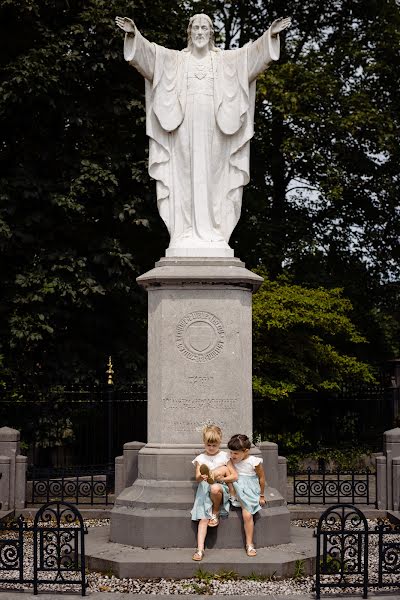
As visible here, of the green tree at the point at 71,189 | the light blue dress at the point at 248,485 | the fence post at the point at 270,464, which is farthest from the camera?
the green tree at the point at 71,189

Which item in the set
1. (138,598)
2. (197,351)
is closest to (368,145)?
(197,351)

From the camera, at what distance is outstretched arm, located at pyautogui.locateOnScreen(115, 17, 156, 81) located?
1203 cm

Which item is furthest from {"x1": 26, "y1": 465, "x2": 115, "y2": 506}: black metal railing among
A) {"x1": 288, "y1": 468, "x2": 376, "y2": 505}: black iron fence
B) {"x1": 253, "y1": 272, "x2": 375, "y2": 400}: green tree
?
{"x1": 253, "y1": 272, "x2": 375, "y2": 400}: green tree

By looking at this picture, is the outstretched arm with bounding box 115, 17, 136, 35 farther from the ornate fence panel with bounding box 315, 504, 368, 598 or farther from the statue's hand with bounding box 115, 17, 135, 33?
the ornate fence panel with bounding box 315, 504, 368, 598

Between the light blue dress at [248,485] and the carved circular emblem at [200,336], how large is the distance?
1432 mm

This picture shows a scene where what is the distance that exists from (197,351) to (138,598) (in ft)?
10.8

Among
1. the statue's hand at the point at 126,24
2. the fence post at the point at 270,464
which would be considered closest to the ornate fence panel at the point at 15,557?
the fence post at the point at 270,464

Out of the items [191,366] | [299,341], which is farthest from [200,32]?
[299,341]

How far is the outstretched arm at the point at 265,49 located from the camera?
12.2m

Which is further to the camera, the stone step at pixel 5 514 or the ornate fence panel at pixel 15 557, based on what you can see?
the stone step at pixel 5 514

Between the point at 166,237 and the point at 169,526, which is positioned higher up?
the point at 166,237

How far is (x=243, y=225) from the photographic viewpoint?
26.8 meters

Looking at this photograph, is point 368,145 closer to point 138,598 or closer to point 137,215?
point 137,215

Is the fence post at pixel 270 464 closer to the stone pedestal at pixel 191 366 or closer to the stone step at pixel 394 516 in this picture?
the stone pedestal at pixel 191 366
